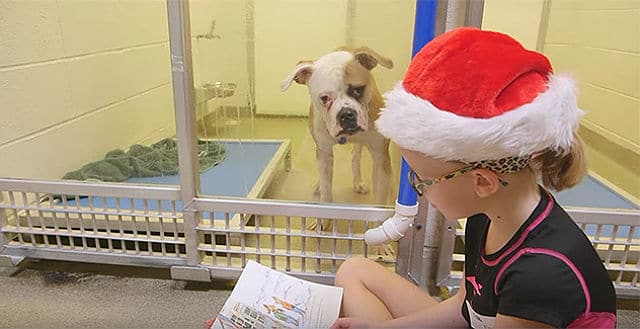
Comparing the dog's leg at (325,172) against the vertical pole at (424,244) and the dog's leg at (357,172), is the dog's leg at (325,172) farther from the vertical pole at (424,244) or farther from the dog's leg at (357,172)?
the vertical pole at (424,244)

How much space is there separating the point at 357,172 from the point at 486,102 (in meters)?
0.58

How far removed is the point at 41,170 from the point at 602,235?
51.1 inches

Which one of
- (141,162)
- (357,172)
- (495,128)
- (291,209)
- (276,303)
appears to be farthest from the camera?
(141,162)

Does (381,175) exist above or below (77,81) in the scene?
below

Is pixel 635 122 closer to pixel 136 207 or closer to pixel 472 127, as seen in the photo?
pixel 472 127

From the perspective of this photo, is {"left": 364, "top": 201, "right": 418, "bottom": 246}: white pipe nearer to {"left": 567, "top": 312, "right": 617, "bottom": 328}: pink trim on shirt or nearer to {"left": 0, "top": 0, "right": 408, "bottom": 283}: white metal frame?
{"left": 0, "top": 0, "right": 408, "bottom": 283}: white metal frame

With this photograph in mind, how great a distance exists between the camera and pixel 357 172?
1.02 metres

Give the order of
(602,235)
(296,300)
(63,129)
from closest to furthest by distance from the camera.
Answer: (296,300) < (602,235) < (63,129)

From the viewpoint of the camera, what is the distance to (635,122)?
3.55ft

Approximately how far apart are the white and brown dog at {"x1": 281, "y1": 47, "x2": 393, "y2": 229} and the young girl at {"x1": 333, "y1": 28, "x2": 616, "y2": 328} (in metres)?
0.38

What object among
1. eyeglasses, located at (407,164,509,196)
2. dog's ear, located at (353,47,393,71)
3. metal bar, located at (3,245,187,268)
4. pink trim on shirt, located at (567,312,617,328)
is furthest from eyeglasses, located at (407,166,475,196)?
metal bar, located at (3,245,187,268)

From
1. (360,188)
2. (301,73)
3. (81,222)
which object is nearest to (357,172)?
(360,188)

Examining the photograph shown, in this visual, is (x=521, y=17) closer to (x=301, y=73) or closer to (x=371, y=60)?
(x=371, y=60)

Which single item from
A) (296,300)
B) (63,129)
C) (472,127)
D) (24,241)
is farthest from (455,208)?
(63,129)
